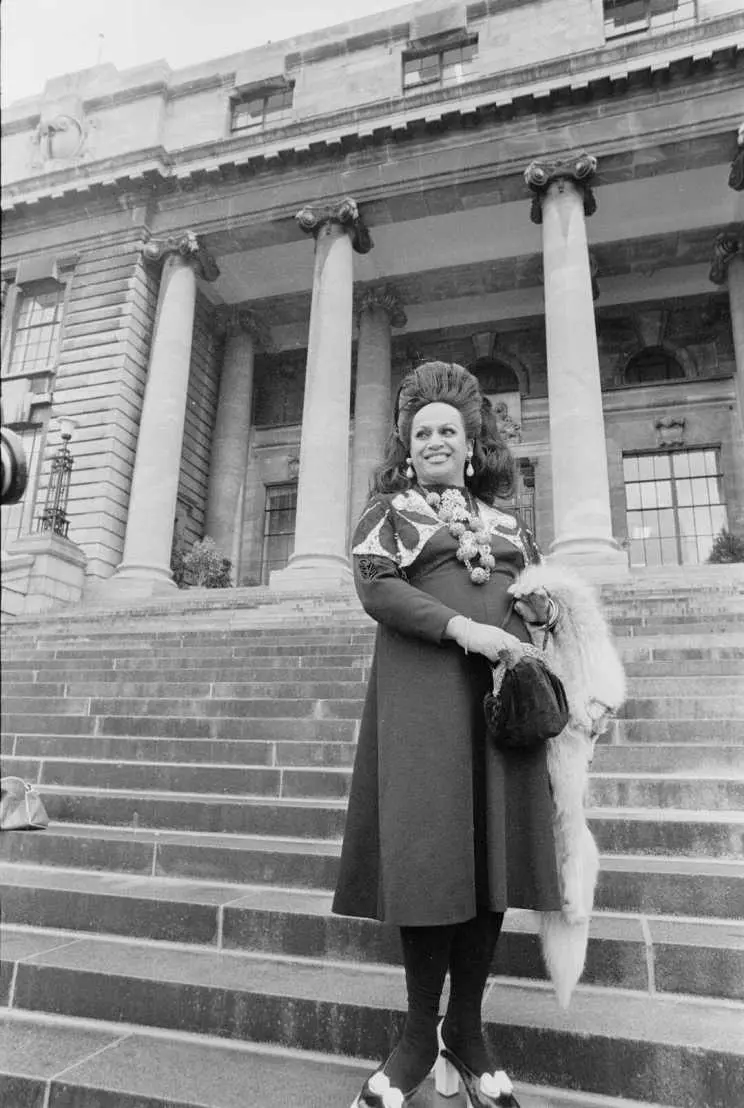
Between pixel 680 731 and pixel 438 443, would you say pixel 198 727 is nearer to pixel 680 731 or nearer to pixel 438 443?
pixel 680 731

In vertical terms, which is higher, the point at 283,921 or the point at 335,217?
the point at 335,217

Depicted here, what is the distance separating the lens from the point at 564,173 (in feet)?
44.5

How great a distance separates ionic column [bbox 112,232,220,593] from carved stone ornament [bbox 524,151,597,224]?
747 cm

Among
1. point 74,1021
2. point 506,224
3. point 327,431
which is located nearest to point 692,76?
point 506,224

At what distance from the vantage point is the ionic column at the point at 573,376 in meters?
11.6

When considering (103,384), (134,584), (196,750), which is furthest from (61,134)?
(196,750)

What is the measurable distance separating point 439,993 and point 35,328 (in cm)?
1945

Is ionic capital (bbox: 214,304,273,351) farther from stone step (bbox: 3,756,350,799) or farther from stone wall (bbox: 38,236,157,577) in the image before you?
stone step (bbox: 3,756,350,799)

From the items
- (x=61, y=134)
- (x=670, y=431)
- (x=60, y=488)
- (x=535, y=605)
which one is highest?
(x=61, y=134)

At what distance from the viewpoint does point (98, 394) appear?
15.8 meters

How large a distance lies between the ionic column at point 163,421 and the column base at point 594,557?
7.85 meters

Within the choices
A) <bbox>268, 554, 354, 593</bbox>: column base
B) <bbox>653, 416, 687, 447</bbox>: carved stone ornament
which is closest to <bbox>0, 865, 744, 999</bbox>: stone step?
<bbox>268, 554, 354, 593</bbox>: column base

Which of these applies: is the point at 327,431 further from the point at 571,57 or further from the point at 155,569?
the point at 571,57

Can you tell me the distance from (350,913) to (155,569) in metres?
12.9
